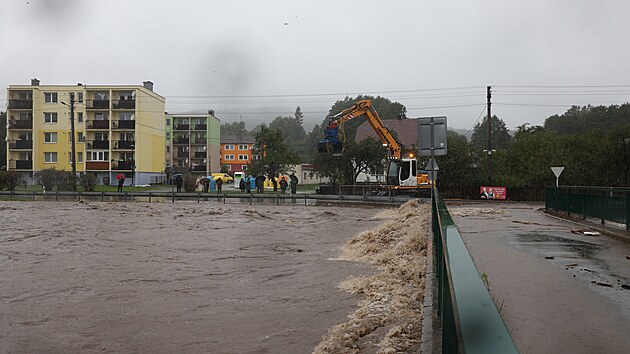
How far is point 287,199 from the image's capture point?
4112cm

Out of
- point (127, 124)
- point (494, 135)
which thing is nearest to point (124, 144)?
point (127, 124)

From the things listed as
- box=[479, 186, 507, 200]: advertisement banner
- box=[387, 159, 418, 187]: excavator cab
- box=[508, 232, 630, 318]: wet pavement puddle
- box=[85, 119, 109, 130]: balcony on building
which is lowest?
box=[508, 232, 630, 318]: wet pavement puddle

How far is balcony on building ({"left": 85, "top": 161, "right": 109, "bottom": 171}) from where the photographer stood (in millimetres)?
71250

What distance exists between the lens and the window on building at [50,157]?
71425mm

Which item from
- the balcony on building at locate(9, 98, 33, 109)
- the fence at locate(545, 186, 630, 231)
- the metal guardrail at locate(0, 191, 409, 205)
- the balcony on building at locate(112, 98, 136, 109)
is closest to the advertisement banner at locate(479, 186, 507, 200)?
the metal guardrail at locate(0, 191, 409, 205)

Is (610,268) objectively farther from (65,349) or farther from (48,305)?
(48,305)

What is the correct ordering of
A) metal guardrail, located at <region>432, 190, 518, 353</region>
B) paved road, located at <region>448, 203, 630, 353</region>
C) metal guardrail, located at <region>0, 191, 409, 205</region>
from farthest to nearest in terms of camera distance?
metal guardrail, located at <region>0, 191, 409, 205</region>, paved road, located at <region>448, 203, 630, 353</region>, metal guardrail, located at <region>432, 190, 518, 353</region>

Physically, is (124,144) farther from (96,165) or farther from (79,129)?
(79,129)

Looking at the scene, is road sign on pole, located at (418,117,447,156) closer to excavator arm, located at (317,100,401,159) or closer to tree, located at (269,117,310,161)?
excavator arm, located at (317,100,401,159)

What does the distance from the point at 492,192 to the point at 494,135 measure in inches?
3682

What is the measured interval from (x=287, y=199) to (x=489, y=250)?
30.6 m

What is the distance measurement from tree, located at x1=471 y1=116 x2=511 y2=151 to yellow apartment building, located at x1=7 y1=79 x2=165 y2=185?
7532 cm

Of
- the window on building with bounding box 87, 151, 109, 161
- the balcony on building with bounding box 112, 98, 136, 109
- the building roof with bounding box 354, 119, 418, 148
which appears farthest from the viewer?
the building roof with bounding box 354, 119, 418, 148

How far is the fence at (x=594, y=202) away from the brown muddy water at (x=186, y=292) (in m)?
5.90
